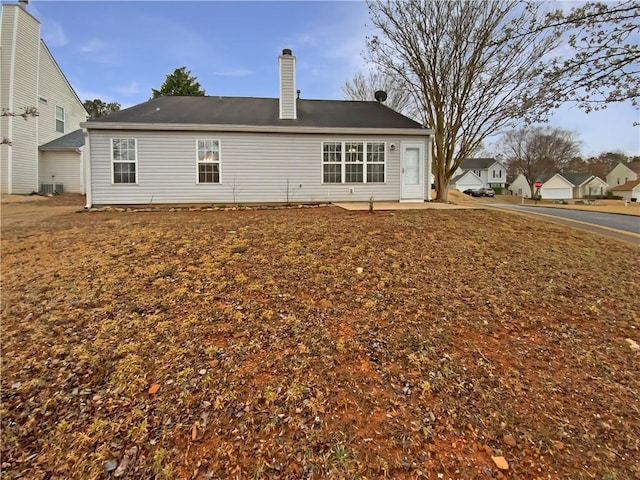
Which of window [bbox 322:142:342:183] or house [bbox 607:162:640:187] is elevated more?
house [bbox 607:162:640:187]

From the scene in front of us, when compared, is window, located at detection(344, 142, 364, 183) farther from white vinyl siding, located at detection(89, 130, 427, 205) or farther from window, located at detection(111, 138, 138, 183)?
window, located at detection(111, 138, 138, 183)

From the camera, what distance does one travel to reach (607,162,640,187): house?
53.4 metres

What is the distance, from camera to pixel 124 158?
11172mm

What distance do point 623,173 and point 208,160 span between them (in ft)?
222

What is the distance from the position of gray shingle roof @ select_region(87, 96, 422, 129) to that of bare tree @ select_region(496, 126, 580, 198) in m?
42.7

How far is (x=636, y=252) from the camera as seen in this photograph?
6.74 meters

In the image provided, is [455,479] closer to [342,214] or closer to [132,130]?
[342,214]

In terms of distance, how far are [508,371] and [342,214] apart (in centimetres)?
645

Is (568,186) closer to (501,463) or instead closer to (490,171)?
(490,171)

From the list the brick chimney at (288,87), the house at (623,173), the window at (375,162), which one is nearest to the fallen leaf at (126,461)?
the window at (375,162)

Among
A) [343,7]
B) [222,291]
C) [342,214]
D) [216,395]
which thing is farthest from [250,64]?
[216,395]

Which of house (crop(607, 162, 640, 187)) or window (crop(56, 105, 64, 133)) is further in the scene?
house (crop(607, 162, 640, 187))

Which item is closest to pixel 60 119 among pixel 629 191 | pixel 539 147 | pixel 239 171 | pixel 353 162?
pixel 239 171

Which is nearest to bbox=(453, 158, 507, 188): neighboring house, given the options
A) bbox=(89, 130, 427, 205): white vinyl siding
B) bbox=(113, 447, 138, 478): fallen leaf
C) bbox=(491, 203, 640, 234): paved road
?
bbox=(491, 203, 640, 234): paved road
